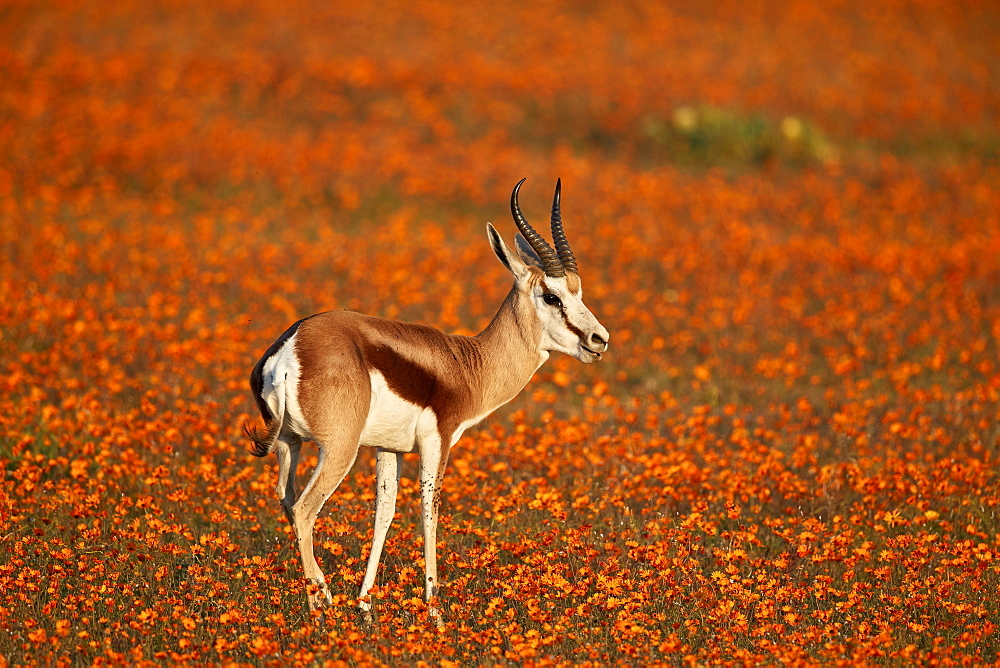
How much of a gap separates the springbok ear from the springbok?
0.04 ft

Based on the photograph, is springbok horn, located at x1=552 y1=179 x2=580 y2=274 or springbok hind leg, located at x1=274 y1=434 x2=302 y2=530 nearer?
springbok hind leg, located at x1=274 y1=434 x2=302 y2=530

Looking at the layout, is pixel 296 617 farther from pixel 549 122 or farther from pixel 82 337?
pixel 549 122

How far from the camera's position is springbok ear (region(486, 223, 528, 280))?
7605 mm

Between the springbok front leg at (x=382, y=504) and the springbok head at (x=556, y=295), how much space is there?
4.96 ft

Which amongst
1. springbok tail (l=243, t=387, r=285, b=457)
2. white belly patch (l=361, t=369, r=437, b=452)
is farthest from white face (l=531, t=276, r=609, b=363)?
springbok tail (l=243, t=387, r=285, b=457)

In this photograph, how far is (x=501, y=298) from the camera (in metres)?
15.9

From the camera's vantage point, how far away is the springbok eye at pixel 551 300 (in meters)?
7.80

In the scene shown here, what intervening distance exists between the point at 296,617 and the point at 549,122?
19.4 meters

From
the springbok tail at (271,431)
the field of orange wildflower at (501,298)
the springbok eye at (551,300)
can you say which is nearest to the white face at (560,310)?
the springbok eye at (551,300)

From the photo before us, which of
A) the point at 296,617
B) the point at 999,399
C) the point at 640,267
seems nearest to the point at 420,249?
the point at 640,267

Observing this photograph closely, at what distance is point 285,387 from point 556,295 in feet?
7.41

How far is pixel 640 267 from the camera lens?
17.2m

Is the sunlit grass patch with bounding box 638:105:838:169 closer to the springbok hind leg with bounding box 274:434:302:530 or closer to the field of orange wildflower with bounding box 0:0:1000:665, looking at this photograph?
the field of orange wildflower with bounding box 0:0:1000:665

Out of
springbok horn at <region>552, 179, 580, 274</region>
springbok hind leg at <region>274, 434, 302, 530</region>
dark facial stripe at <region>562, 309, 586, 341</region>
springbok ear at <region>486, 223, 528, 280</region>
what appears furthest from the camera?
springbok horn at <region>552, 179, 580, 274</region>
